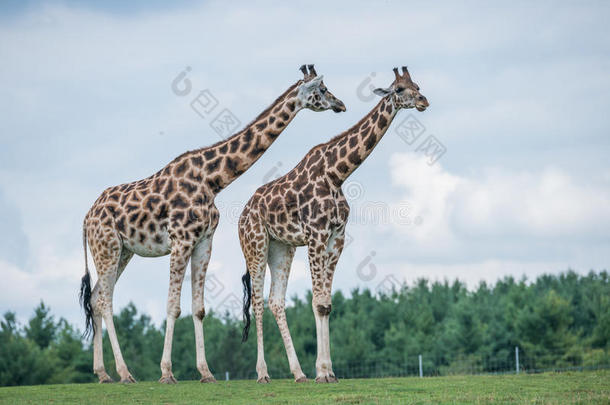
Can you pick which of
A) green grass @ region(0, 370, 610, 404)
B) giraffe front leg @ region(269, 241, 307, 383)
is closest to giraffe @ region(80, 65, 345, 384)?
green grass @ region(0, 370, 610, 404)

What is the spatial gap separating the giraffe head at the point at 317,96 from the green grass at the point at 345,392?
19.6 feet

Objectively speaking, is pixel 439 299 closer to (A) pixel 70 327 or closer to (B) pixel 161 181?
(A) pixel 70 327

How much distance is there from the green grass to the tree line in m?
38.0

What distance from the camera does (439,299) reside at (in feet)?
238

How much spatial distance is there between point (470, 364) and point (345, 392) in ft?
139

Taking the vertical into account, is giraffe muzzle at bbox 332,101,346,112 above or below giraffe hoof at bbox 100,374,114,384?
above

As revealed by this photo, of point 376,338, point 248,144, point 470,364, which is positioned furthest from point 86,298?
point 376,338

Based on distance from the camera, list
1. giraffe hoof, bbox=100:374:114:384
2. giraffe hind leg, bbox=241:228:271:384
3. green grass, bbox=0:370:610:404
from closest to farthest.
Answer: green grass, bbox=0:370:610:404 < giraffe hind leg, bbox=241:228:271:384 < giraffe hoof, bbox=100:374:114:384

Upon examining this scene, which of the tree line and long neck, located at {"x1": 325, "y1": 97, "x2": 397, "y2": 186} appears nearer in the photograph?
long neck, located at {"x1": 325, "y1": 97, "x2": 397, "y2": 186}

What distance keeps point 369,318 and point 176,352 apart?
17.1 m

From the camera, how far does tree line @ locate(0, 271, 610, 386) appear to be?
53.6 metres

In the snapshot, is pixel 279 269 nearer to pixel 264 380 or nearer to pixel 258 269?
pixel 258 269

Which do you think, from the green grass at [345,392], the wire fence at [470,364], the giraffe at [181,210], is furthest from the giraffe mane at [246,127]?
the wire fence at [470,364]

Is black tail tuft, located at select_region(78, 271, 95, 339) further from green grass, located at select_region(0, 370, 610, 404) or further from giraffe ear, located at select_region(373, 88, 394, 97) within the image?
giraffe ear, located at select_region(373, 88, 394, 97)
